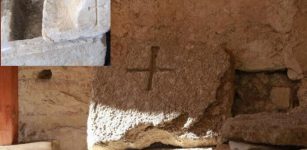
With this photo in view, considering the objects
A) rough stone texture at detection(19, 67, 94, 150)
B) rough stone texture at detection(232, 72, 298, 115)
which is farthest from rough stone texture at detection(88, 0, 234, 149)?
rough stone texture at detection(19, 67, 94, 150)

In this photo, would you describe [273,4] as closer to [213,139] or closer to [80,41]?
[213,139]

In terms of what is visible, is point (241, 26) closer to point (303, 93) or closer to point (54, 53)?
point (303, 93)

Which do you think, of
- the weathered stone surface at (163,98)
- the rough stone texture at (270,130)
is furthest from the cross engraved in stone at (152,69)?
the rough stone texture at (270,130)

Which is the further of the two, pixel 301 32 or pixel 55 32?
pixel 55 32

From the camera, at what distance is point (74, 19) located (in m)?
2.35

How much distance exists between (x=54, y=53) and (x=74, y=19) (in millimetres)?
233

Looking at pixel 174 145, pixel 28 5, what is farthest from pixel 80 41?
pixel 174 145

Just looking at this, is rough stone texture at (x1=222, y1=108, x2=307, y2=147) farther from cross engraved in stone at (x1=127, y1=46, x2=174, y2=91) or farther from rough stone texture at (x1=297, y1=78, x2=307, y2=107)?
cross engraved in stone at (x1=127, y1=46, x2=174, y2=91)

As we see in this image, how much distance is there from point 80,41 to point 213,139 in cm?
94

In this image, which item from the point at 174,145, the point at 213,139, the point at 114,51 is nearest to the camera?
the point at 213,139

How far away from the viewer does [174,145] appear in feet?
6.73

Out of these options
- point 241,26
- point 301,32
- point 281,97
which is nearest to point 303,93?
point 281,97

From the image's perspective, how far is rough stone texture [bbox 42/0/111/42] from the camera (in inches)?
90.4

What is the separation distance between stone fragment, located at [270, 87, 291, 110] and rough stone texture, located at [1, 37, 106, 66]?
0.94 meters
